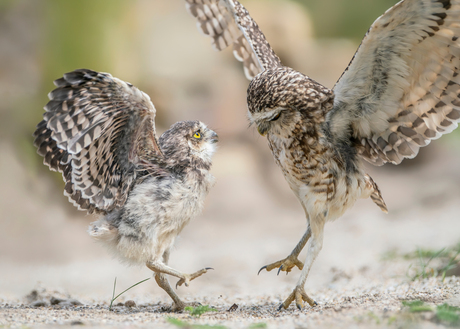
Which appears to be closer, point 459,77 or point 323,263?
point 459,77

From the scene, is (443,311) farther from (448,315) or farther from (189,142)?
(189,142)

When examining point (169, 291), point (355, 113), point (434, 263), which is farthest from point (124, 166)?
point (434, 263)

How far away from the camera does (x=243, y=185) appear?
1026 centimetres

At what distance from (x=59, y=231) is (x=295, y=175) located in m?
6.24

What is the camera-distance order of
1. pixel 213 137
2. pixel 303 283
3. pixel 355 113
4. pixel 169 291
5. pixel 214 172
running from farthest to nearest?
pixel 214 172 → pixel 213 137 → pixel 169 291 → pixel 355 113 → pixel 303 283

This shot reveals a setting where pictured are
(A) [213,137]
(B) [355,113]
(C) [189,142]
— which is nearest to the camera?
(B) [355,113]

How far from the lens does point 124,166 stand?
4.18 metres

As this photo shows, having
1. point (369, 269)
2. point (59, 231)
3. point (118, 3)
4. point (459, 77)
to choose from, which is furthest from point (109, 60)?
point (459, 77)

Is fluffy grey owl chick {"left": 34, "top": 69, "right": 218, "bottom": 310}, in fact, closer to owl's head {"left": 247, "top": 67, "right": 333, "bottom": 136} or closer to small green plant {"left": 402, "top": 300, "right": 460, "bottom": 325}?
owl's head {"left": 247, "top": 67, "right": 333, "bottom": 136}

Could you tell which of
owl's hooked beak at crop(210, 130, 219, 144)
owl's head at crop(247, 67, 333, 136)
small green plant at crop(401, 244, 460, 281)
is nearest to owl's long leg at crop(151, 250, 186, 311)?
owl's hooked beak at crop(210, 130, 219, 144)

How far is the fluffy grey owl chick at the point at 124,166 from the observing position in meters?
3.66

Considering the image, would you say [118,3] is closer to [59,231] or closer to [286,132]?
[59,231]

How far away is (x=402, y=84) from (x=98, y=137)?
2439mm

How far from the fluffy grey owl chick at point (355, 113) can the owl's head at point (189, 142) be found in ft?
2.36
